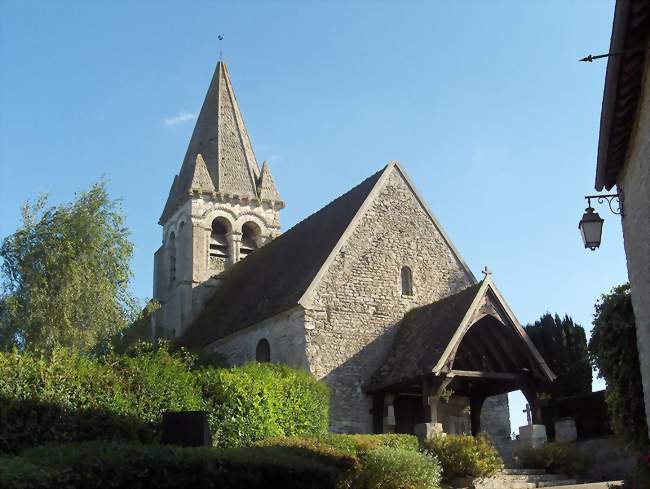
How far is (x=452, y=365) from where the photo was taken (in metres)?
18.0

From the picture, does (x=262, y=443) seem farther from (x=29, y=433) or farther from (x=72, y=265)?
(x=72, y=265)

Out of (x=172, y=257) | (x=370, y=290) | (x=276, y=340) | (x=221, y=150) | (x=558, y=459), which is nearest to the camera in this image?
(x=558, y=459)

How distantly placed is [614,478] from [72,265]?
14.2 metres

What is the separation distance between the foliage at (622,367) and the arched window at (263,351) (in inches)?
437

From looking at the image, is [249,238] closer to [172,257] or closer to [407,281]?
[172,257]

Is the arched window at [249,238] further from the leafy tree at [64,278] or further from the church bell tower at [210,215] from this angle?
the leafy tree at [64,278]

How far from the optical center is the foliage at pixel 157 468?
730 cm

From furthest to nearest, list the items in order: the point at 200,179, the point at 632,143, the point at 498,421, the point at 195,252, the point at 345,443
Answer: the point at 200,179
the point at 195,252
the point at 498,421
the point at 345,443
the point at 632,143

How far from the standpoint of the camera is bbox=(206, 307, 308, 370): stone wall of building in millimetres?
18734

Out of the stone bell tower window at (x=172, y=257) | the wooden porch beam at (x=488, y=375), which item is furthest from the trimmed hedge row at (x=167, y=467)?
the stone bell tower window at (x=172, y=257)

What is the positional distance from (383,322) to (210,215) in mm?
12565

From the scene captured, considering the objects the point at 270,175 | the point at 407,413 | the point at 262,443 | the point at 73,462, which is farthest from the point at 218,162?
the point at 73,462

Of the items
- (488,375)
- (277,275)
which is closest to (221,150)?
(277,275)

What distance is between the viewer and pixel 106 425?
12500mm
